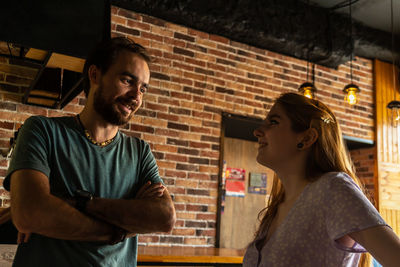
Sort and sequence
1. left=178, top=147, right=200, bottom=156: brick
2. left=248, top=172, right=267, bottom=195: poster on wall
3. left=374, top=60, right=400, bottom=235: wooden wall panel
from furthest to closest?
left=374, top=60, right=400, bottom=235: wooden wall panel < left=248, top=172, right=267, bottom=195: poster on wall < left=178, top=147, right=200, bottom=156: brick

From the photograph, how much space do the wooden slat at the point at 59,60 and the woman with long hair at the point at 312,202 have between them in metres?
1.34

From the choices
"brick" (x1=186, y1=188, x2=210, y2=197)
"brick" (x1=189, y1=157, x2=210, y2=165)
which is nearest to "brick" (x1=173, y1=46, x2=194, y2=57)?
"brick" (x1=189, y1=157, x2=210, y2=165)

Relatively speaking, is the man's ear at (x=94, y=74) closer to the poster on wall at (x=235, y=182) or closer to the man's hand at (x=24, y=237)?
the man's hand at (x=24, y=237)

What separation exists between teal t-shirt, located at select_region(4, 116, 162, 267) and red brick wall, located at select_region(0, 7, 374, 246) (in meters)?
2.18

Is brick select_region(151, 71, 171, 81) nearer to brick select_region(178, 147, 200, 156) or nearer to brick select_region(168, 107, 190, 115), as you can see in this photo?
brick select_region(168, 107, 190, 115)

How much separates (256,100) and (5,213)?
3358 millimetres

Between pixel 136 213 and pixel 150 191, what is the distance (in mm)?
146

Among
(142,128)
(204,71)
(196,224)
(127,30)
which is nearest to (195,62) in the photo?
(204,71)

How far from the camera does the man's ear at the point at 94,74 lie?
5.64ft

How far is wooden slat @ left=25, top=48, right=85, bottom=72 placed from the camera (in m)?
2.40

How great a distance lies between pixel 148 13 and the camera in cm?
409

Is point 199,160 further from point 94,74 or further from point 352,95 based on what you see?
point 94,74

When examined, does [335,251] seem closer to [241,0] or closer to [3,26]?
[3,26]

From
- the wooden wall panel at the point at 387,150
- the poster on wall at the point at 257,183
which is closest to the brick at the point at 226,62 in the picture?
the poster on wall at the point at 257,183
